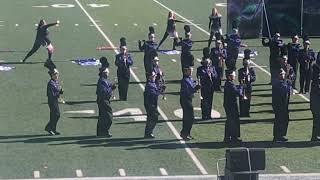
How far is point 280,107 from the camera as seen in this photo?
21406 millimetres

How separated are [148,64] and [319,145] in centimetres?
865

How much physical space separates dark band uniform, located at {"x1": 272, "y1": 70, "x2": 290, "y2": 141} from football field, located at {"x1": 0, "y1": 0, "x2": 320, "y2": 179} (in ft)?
0.97

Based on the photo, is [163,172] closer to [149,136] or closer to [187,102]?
[149,136]

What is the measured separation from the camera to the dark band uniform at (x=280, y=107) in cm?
2127

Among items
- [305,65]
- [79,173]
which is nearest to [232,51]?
[305,65]

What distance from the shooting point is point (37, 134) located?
22.1 metres

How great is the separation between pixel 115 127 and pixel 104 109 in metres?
1.19

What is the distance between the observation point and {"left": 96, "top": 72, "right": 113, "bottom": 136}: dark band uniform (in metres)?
21.7

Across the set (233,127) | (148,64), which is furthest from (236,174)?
(148,64)

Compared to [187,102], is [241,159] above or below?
above

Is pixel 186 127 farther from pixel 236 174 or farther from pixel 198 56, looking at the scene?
pixel 198 56

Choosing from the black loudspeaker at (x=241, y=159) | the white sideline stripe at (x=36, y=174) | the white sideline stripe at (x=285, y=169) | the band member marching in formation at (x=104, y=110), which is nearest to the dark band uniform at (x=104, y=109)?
the band member marching in formation at (x=104, y=110)

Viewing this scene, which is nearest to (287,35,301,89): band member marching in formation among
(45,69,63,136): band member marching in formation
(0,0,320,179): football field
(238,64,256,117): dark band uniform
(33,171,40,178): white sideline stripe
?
(0,0,320,179): football field

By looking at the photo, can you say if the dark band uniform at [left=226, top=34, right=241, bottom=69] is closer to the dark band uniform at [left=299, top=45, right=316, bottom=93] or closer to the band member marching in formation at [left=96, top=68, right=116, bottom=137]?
the dark band uniform at [left=299, top=45, right=316, bottom=93]
